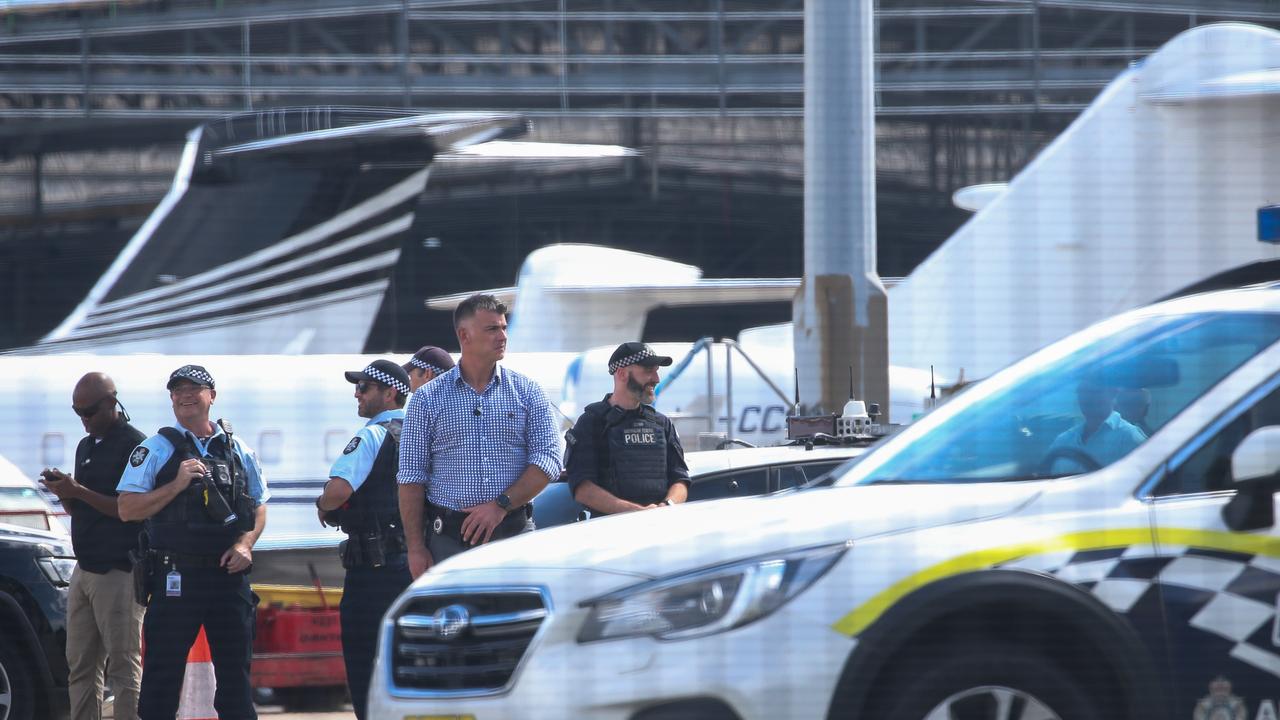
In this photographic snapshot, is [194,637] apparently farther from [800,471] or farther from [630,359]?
[800,471]

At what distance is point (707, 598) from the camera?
280 centimetres

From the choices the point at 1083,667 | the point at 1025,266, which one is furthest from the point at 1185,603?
the point at 1025,266

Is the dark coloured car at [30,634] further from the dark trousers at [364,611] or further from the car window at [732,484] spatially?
the car window at [732,484]

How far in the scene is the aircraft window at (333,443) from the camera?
11242mm

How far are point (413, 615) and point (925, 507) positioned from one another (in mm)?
1221

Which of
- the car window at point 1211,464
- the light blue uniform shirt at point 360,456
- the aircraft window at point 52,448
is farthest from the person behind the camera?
the aircraft window at point 52,448

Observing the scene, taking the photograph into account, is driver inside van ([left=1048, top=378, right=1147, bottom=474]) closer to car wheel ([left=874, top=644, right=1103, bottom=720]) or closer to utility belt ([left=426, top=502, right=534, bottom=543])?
car wheel ([left=874, top=644, right=1103, bottom=720])

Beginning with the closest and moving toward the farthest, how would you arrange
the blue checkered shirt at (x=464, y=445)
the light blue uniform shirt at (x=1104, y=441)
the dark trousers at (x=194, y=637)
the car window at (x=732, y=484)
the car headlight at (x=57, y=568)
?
the light blue uniform shirt at (x=1104, y=441)
the dark trousers at (x=194, y=637)
the blue checkered shirt at (x=464, y=445)
the car headlight at (x=57, y=568)
the car window at (x=732, y=484)

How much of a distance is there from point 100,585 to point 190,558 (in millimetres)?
697

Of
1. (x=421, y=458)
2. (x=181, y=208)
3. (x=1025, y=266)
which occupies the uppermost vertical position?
(x=181, y=208)

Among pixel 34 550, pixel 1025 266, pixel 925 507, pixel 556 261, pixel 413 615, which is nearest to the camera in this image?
pixel 925 507

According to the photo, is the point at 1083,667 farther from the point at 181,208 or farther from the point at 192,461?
the point at 181,208

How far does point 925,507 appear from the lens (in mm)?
2953

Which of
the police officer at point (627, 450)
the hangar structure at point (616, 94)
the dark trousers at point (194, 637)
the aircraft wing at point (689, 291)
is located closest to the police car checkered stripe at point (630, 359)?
the police officer at point (627, 450)
